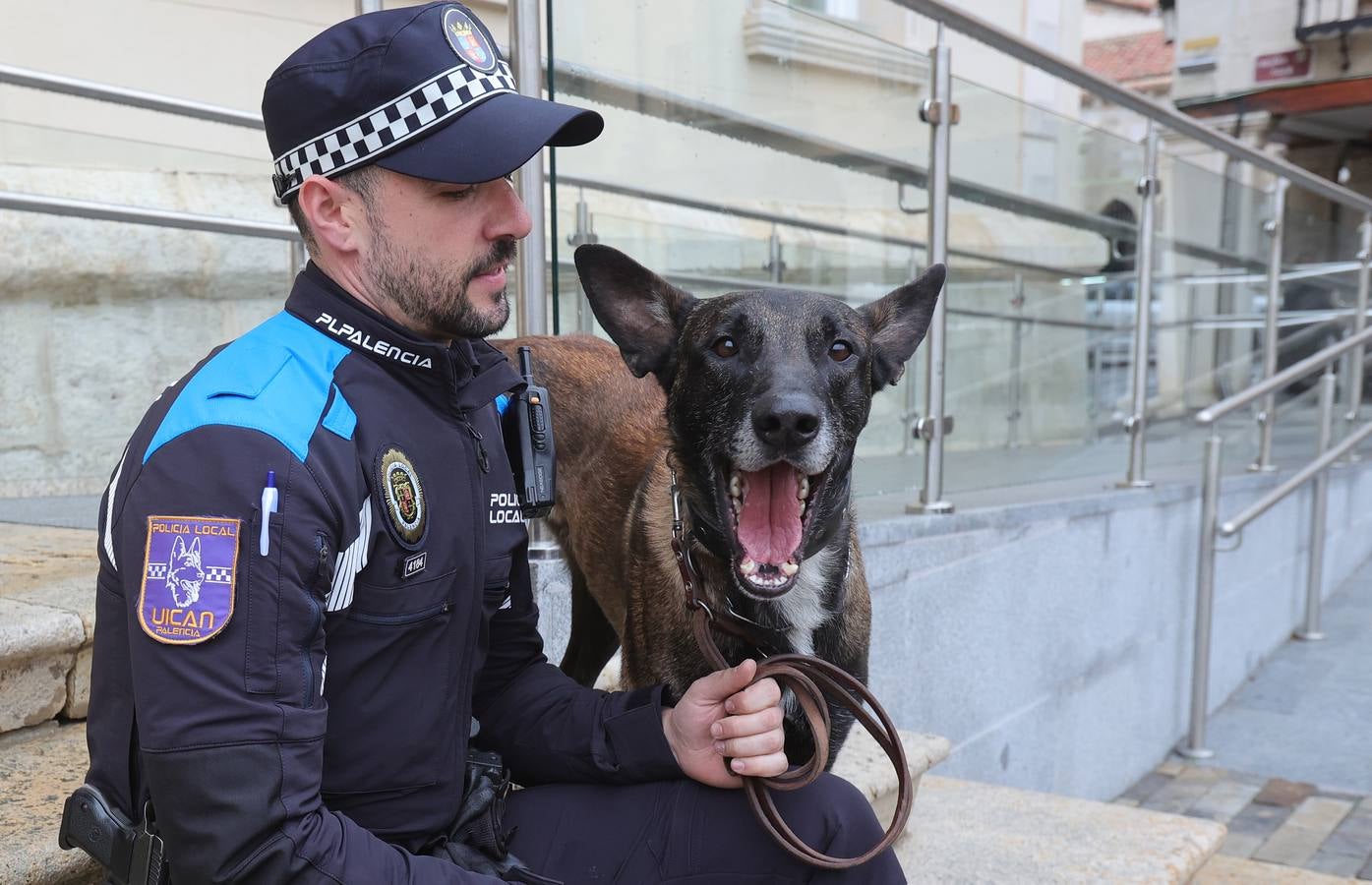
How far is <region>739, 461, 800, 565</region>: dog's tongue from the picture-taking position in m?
1.88

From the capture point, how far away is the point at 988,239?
188 inches

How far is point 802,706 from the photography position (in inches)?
70.6

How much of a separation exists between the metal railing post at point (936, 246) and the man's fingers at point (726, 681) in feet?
7.92

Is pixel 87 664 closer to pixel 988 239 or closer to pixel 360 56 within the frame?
pixel 360 56

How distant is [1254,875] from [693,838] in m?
2.28

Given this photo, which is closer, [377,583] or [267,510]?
[267,510]

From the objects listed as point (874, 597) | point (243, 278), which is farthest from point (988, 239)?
point (243, 278)

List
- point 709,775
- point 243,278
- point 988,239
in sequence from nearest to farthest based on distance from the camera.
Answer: point 709,775, point 243,278, point 988,239

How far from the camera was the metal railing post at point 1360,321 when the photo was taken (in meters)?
7.13

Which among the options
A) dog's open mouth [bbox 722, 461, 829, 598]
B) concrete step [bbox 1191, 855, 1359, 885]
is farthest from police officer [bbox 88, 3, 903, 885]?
concrete step [bbox 1191, 855, 1359, 885]

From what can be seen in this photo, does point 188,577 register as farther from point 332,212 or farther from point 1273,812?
point 1273,812

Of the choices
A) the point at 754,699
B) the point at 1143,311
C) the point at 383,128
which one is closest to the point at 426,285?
the point at 383,128

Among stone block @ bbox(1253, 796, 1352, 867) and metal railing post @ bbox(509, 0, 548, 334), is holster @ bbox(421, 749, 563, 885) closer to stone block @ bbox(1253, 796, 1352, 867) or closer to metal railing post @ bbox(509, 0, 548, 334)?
metal railing post @ bbox(509, 0, 548, 334)

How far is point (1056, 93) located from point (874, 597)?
362 inches
